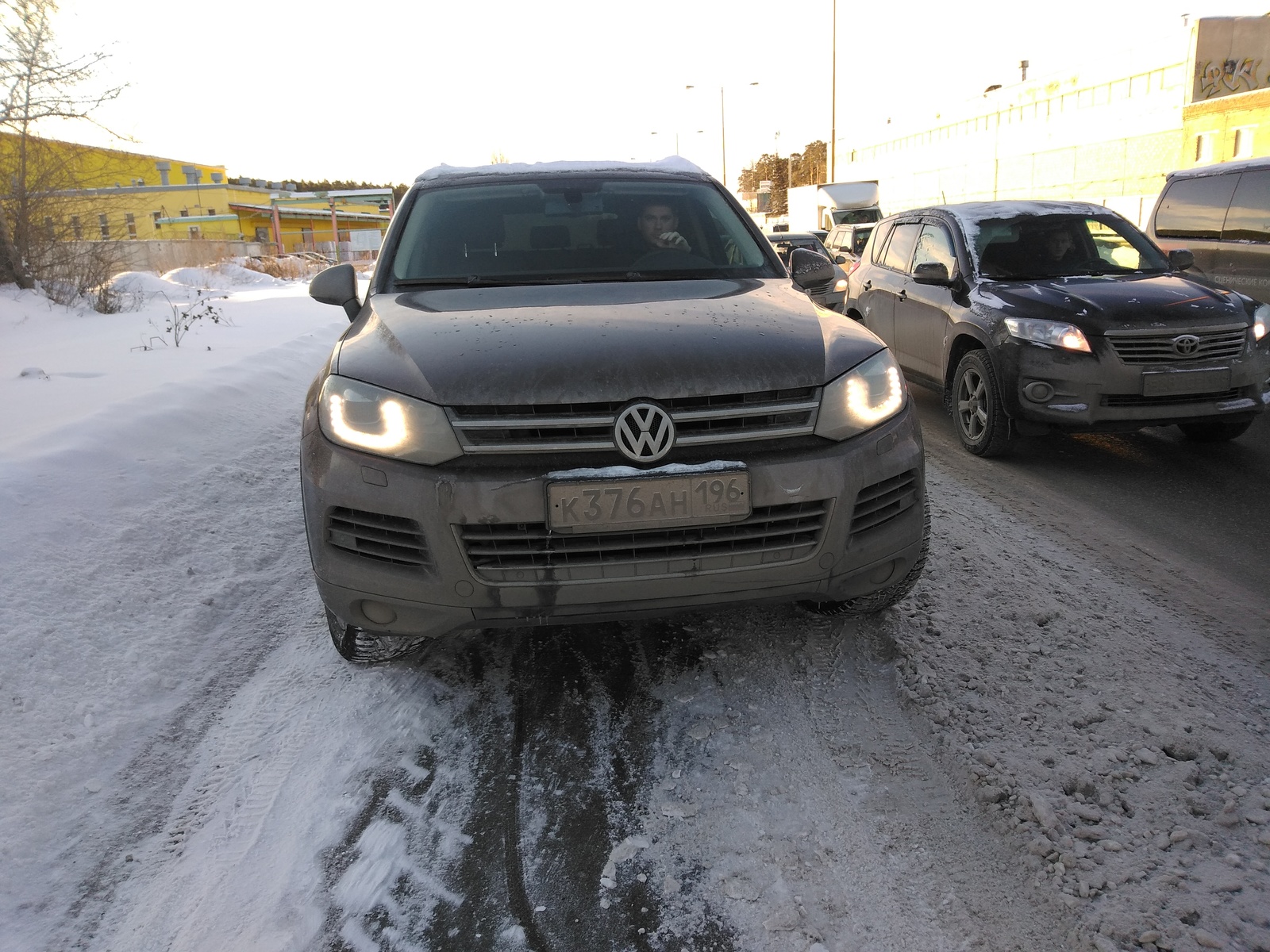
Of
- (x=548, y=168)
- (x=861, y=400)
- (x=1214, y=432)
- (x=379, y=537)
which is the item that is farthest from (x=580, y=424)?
(x=1214, y=432)

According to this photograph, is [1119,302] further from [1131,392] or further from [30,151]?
[30,151]

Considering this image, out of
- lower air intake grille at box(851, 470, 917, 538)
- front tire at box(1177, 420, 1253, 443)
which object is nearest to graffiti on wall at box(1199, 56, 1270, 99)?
front tire at box(1177, 420, 1253, 443)

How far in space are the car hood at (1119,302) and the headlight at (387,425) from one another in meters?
4.60

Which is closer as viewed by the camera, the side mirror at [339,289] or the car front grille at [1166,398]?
the side mirror at [339,289]

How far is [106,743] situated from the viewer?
266cm

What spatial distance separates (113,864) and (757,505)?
1887 mm

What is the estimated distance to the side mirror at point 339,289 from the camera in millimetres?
3797

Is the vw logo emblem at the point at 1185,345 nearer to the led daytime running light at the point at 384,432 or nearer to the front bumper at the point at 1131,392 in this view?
the front bumper at the point at 1131,392

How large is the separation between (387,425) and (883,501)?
1494 mm

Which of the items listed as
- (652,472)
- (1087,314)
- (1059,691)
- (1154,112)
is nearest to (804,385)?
(652,472)

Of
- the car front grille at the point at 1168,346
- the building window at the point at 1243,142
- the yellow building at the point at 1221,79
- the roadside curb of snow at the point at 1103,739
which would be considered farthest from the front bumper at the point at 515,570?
the yellow building at the point at 1221,79

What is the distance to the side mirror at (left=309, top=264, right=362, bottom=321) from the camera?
3.80 meters

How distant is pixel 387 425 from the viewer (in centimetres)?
251

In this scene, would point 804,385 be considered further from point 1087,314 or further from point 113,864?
point 1087,314
